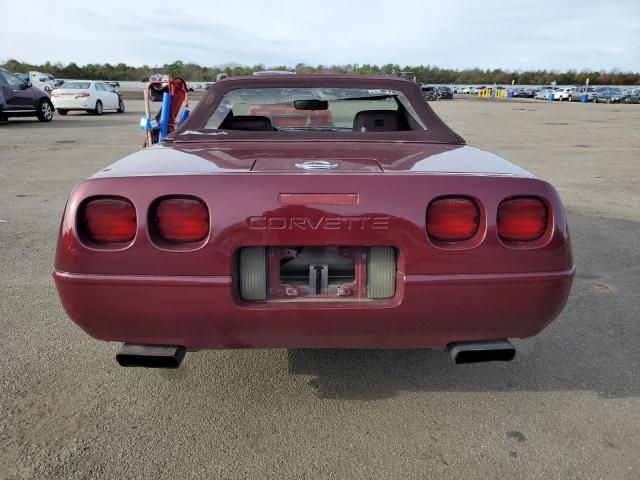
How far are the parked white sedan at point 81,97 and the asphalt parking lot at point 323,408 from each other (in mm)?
19279

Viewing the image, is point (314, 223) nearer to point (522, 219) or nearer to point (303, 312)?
point (303, 312)

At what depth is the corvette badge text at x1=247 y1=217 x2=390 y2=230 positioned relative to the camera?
184 centimetres

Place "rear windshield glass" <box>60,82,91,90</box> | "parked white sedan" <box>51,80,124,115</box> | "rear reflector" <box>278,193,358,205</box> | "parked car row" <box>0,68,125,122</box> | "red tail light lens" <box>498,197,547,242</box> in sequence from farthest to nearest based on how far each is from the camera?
"rear windshield glass" <box>60,82,91,90</box> → "parked white sedan" <box>51,80,124,115</box> → "parked car row" <box>0,68,125,122</box> → "red tail light lens" <box>498,197,547,242</box> → "rear reflector" <box>278,193,358,205</box>

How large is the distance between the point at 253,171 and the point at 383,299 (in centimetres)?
68

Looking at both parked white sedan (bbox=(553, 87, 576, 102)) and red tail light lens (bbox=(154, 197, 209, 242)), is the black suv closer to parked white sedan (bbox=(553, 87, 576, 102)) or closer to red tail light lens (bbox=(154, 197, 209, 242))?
red tail light lens (bbox=(154, 197, 209, 242))

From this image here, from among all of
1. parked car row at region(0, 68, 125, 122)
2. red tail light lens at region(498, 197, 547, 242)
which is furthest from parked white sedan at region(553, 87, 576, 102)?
red tail light lens at region(498, 197, 547, 242)

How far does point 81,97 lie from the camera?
67.6ft

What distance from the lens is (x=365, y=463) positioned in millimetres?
2012

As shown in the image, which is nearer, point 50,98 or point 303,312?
point 303,312

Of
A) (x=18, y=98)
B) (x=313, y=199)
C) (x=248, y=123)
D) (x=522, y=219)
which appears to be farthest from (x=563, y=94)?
(x=313, y=199)

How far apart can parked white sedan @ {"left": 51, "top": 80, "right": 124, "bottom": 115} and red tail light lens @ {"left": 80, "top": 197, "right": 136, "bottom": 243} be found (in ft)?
69.6

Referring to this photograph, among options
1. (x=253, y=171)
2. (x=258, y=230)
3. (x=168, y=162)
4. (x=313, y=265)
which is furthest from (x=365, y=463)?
(x=168, y=162)

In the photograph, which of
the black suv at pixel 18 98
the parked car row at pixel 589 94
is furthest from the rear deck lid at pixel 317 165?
the parked car row at pixel 589 94

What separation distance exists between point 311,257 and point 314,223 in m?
0.23
